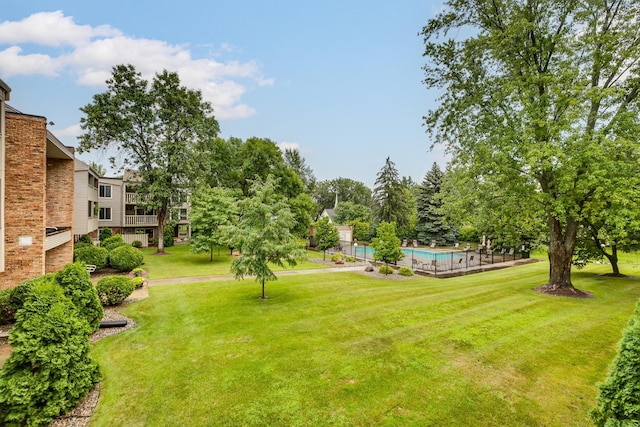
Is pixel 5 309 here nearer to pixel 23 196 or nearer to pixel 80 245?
pixel 23 196

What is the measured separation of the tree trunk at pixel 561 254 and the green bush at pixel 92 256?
→ 2373 cm

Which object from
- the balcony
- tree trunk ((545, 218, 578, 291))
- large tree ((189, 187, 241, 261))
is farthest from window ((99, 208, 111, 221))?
tree trunk ((545, 218, 578, 291))

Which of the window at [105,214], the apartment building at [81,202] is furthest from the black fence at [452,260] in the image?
the window at [105,214]

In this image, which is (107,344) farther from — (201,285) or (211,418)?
(201,285)

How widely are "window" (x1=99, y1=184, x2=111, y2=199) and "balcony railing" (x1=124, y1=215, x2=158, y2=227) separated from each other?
2.73 meters

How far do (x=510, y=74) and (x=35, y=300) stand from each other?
18.6m

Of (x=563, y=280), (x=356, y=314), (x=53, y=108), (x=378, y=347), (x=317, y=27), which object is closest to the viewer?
(x=378, y=347)

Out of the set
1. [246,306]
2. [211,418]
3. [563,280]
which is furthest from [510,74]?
[211,418]

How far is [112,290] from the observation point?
1087 centimetres

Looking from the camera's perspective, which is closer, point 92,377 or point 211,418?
point 211,418

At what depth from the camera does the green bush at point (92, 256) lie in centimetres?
1713

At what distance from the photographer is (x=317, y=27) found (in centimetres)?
1803

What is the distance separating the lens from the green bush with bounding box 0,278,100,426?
462 centimetres

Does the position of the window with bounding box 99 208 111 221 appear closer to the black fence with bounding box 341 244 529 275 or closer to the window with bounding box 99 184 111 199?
the window with bounding box 99 184 111 199
